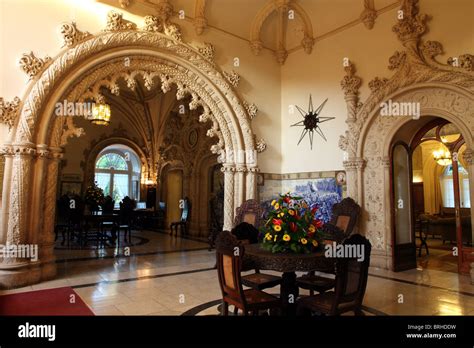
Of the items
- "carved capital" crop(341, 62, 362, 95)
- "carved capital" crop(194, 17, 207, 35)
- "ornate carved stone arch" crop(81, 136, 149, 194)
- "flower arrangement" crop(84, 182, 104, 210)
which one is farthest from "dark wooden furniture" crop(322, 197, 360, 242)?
"ornate carved stone arch" crop(81, 136, 149, 194)

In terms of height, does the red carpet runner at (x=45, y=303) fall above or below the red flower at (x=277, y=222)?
below

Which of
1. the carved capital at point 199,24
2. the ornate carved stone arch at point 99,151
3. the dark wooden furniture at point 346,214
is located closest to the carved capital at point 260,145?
the dark wooden furniture at point 346,214

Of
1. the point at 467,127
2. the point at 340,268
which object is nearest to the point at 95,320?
the point at 340,268

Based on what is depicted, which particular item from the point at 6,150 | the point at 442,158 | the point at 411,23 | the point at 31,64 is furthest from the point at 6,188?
the point at 442,158

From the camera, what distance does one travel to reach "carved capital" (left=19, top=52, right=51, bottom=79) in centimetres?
505

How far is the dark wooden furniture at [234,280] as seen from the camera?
282 cm

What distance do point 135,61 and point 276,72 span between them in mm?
3676

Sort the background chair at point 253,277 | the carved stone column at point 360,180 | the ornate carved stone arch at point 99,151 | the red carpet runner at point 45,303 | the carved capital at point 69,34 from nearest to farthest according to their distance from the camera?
the background chair at point 253,277 < the red carpet runner at point 45,303 < the carved capital at point 69,34 < the carved stone column at point 360,180 < the ornate carved stone arch at point 99,151

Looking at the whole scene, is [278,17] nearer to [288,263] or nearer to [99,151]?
[288,263]

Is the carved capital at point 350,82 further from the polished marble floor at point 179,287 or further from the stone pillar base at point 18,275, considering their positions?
the stone pillar base at point 18,275

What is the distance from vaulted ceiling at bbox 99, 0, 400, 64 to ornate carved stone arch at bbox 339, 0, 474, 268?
1.04 m

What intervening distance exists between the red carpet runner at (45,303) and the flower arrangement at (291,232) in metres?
2.27

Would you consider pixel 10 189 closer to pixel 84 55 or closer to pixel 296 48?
pixel 84 55

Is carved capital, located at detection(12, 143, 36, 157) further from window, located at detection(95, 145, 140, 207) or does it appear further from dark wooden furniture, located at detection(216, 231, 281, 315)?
window, located at detection(95, 145, 140, 207)
